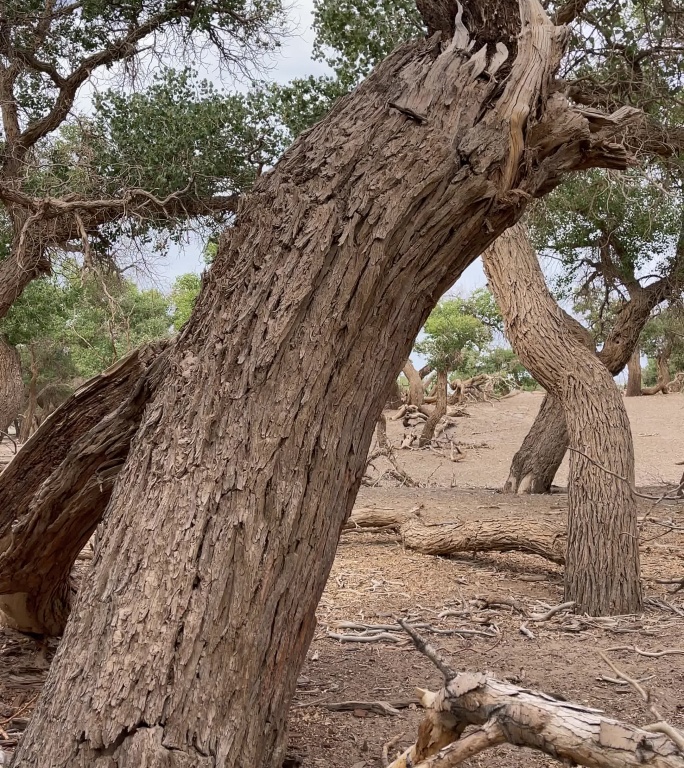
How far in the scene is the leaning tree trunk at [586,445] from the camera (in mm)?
5934

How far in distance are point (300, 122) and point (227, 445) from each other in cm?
746

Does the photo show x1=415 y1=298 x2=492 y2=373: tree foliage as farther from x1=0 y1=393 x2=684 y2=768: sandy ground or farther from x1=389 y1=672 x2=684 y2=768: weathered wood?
x1=389 y1=672 x2=684 y2=768: weathered wood

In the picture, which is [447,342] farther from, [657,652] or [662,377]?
[657,652]

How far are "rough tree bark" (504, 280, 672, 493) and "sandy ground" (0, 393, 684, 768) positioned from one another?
1.60ft

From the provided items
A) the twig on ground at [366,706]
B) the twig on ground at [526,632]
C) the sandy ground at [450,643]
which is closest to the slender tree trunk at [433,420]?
the sandy ground at [450,643]

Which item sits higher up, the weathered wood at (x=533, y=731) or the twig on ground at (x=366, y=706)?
the weathered wood at (x=533, y=731)

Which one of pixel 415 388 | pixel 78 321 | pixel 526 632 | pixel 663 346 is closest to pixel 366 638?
pixel 526 632

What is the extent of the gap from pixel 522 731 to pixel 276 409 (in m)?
1.14

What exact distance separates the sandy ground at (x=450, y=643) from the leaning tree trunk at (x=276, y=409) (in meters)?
0.87

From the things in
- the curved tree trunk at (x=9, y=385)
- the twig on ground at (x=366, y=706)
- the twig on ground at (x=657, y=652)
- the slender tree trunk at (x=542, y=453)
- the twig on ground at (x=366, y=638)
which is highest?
the curved tree trunk at (x=9, y=385)

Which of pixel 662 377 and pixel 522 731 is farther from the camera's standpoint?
pixel 662 377

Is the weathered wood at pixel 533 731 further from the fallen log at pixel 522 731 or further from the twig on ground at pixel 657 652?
the twig on ground at pixel 657 652

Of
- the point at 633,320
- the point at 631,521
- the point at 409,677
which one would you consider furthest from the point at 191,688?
the point at 633,320

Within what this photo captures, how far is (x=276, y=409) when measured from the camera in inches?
96.4
